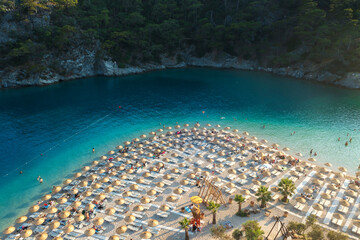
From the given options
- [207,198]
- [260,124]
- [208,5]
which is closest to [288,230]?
[207,198]

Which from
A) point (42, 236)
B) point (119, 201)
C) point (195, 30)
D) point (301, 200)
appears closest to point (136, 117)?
point (119, 201)

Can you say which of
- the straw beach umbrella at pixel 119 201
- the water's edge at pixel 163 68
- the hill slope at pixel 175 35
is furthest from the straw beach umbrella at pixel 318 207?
the hill slope at pixel 175 35

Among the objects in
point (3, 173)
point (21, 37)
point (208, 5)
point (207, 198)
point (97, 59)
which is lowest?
point (3, 173)

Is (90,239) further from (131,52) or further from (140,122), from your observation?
(131,52)

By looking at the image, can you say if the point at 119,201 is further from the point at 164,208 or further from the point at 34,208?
the point at 34,208

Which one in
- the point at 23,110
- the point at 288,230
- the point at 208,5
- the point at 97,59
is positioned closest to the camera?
the point at 288,230

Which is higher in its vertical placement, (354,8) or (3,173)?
(354,8)

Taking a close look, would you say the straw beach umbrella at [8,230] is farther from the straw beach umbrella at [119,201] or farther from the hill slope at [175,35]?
the hill slope at [175,35]
